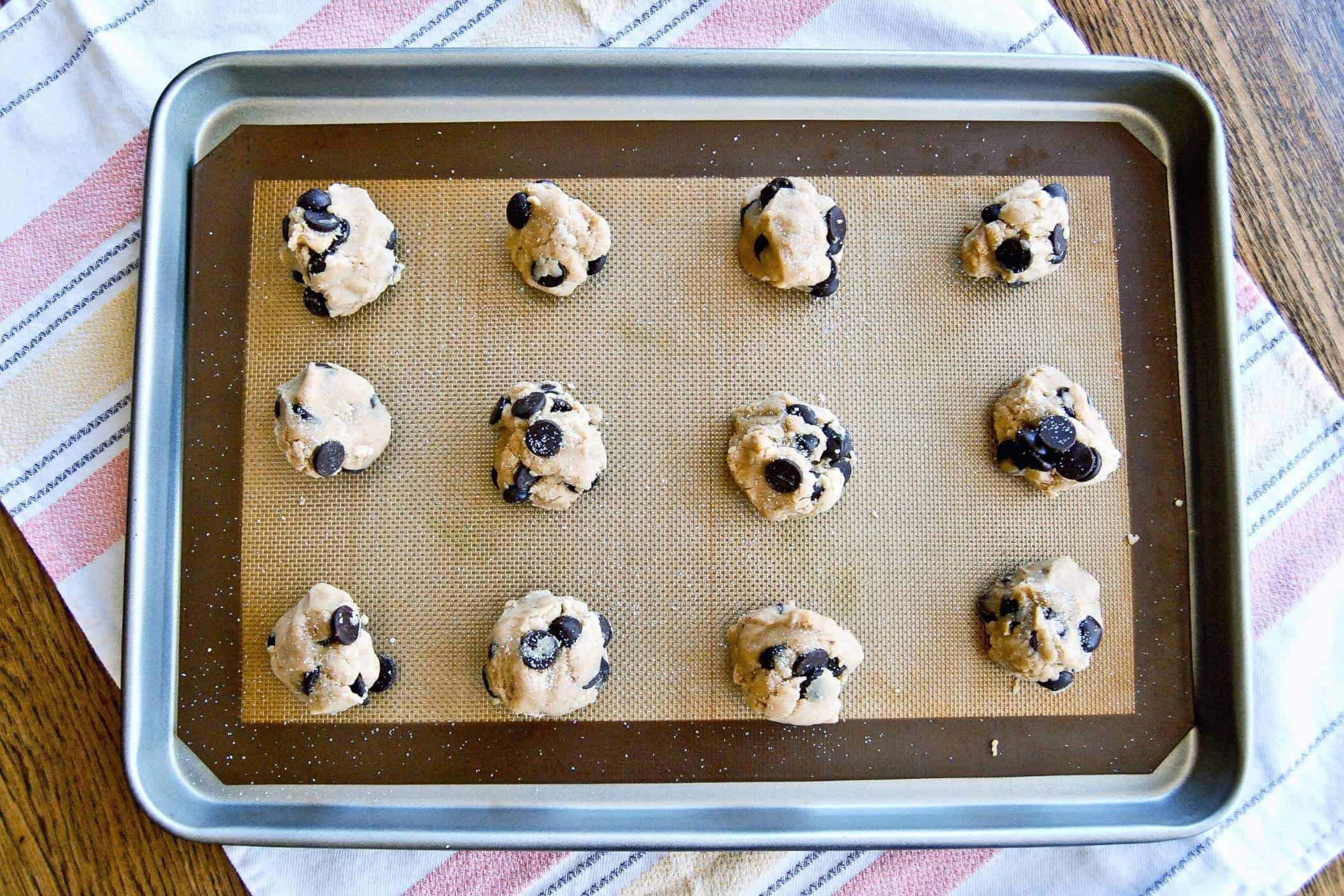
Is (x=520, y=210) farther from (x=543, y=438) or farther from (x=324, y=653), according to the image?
(x=324, y=653)

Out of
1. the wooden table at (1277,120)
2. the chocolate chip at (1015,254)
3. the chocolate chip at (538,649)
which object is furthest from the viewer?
the wooden table at (1277,120)

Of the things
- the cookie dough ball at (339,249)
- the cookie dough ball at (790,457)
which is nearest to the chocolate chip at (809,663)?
the cookie dough ball at (790,457)

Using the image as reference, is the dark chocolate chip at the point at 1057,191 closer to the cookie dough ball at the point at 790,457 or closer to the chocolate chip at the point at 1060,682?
the cookie dough ball at the point at 790,457

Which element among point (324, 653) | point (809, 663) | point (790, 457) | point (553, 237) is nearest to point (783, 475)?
point (790, 457)

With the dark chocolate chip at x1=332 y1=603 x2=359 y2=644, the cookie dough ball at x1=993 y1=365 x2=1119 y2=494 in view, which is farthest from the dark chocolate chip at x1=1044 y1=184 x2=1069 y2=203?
the dark chocolate chip at x1=332 y1=603 x2=359 y2=644

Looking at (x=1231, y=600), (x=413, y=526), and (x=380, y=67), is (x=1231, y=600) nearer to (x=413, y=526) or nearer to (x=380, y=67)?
(x=413, y=526)

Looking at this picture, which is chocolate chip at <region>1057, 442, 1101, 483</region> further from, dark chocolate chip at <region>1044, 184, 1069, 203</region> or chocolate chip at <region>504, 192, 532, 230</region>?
chocolate chip at <region>504, 192, 532, 230</region>

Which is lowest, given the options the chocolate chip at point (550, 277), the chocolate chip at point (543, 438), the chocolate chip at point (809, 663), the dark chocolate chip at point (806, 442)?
the chocolate chip at point (809, 663)
